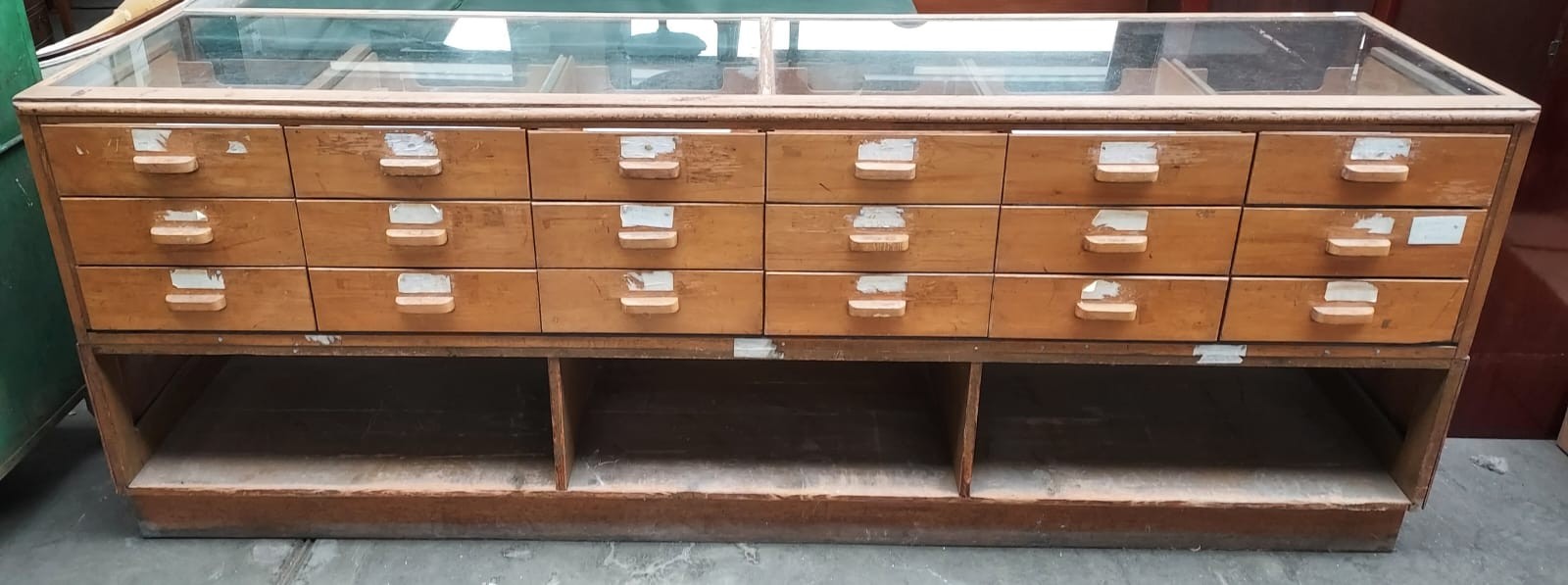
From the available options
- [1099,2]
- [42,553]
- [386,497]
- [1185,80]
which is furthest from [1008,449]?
[1099,2]

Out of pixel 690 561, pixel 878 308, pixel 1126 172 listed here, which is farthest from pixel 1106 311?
pixel 690 561

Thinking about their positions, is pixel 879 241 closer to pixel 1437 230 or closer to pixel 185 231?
pixel 1437 230

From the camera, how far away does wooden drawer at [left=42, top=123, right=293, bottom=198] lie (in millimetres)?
1796

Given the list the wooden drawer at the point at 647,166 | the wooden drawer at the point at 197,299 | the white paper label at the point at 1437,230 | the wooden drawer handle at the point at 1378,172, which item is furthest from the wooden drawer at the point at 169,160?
the white paper label at the point at 1437,230

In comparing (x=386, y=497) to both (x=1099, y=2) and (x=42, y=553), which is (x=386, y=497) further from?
(x=1099, y=2)

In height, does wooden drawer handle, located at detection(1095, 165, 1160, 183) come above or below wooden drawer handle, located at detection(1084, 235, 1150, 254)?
above

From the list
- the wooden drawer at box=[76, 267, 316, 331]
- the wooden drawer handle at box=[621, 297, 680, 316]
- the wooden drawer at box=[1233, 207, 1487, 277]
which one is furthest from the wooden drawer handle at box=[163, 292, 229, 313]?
the wooden drawer at box=[1233, 207, 1487, 277]

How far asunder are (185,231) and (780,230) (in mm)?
964

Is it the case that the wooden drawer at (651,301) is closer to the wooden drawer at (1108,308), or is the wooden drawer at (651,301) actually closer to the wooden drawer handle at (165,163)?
the wooden drawer at (1108,308)

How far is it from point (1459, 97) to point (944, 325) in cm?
88

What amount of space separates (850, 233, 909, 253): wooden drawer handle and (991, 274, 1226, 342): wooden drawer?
0.18 meters

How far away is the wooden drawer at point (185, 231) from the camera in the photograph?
185cm

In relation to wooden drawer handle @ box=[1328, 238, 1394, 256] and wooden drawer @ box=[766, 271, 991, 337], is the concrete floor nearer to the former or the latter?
wooden drawer @ box=[766, 271, 991, 337]

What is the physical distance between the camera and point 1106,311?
192 cm
